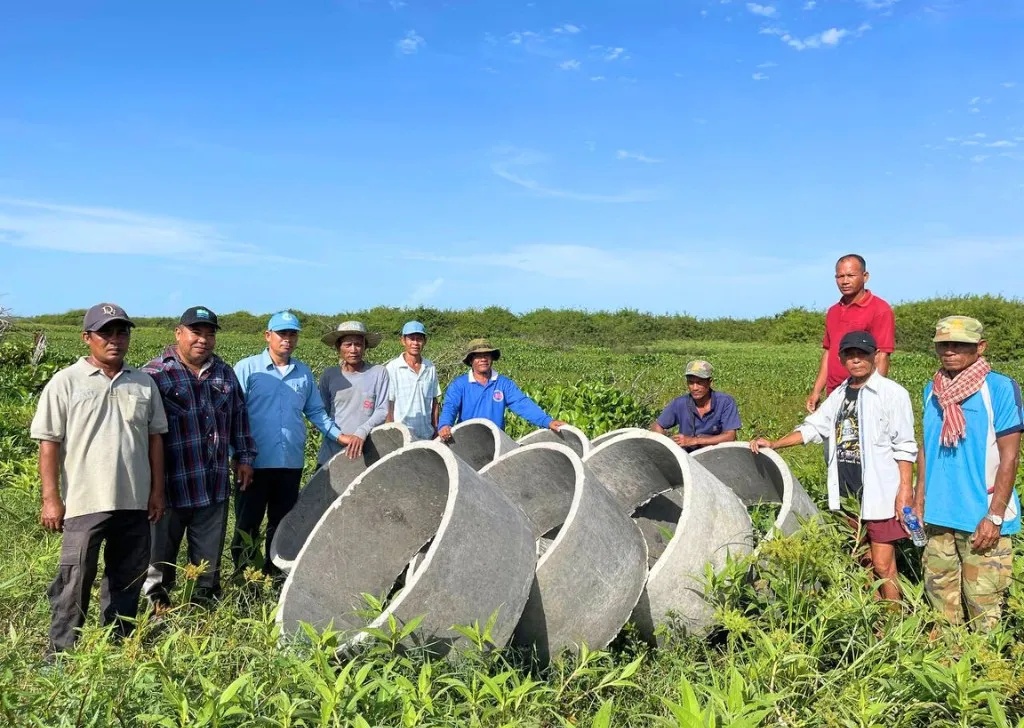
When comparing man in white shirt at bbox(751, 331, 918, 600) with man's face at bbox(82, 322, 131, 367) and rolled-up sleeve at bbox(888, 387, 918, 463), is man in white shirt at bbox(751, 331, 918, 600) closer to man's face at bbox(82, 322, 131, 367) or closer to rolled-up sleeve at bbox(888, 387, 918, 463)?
rolled-up sleeve at bbox(888, 387, 918, 463)

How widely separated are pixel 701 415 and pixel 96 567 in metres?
4.00

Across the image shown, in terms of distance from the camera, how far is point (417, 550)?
4367mm

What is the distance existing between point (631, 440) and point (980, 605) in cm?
198

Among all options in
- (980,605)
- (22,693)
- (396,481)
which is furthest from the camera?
(396,481)

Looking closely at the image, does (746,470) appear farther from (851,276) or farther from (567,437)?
(851,276)

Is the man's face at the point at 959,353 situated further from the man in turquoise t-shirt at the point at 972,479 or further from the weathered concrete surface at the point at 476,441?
the weathered concrete surface at the point at 476,441

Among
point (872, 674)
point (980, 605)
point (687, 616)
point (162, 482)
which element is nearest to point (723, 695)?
point (872, 674)

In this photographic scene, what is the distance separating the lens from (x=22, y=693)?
2406mm

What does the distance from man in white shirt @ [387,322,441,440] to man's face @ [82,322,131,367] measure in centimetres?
222

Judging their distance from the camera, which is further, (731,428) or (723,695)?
(731,428)

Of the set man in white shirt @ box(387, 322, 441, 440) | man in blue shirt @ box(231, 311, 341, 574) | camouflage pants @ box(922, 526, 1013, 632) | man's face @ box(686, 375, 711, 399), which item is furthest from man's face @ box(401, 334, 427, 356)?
camouflage pants @ box(922, 526, 1013, 632)

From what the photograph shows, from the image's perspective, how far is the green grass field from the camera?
247 centimetres

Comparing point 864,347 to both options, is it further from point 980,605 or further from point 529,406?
point 529,406

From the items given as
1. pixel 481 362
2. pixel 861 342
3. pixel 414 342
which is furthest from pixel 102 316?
pixel 861 342
